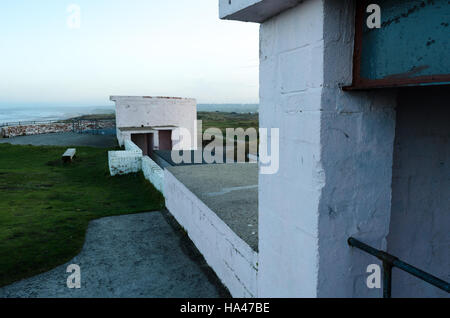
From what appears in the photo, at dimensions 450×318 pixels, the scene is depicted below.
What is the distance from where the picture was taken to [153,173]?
9.83m

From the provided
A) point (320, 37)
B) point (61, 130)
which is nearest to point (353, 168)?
point (320, 37)

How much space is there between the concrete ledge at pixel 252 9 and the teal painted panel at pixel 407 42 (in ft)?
1.76

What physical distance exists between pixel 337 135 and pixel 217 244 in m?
2.85

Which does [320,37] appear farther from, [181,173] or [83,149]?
[83,149]

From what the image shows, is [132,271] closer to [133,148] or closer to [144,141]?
[133,148]

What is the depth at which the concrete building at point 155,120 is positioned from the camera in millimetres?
22219

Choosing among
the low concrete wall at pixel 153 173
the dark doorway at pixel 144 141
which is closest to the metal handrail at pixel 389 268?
the low concrete wall at pixel 153 173

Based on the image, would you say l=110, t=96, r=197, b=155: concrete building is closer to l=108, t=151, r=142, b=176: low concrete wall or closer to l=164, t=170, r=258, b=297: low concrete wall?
l=108, t=151, r=142, b=176: low concrete wall

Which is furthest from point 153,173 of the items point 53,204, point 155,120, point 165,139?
point 165,139

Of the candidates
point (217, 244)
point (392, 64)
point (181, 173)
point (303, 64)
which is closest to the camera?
point (392, 64)

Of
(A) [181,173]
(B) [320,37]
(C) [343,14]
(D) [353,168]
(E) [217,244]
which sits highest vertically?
(C) [343,14]

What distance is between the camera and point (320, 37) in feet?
6.29

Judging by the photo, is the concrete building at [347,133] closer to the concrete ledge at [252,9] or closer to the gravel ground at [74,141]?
the concrete ledge at [252,9]

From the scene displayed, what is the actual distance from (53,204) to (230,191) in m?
5.13
